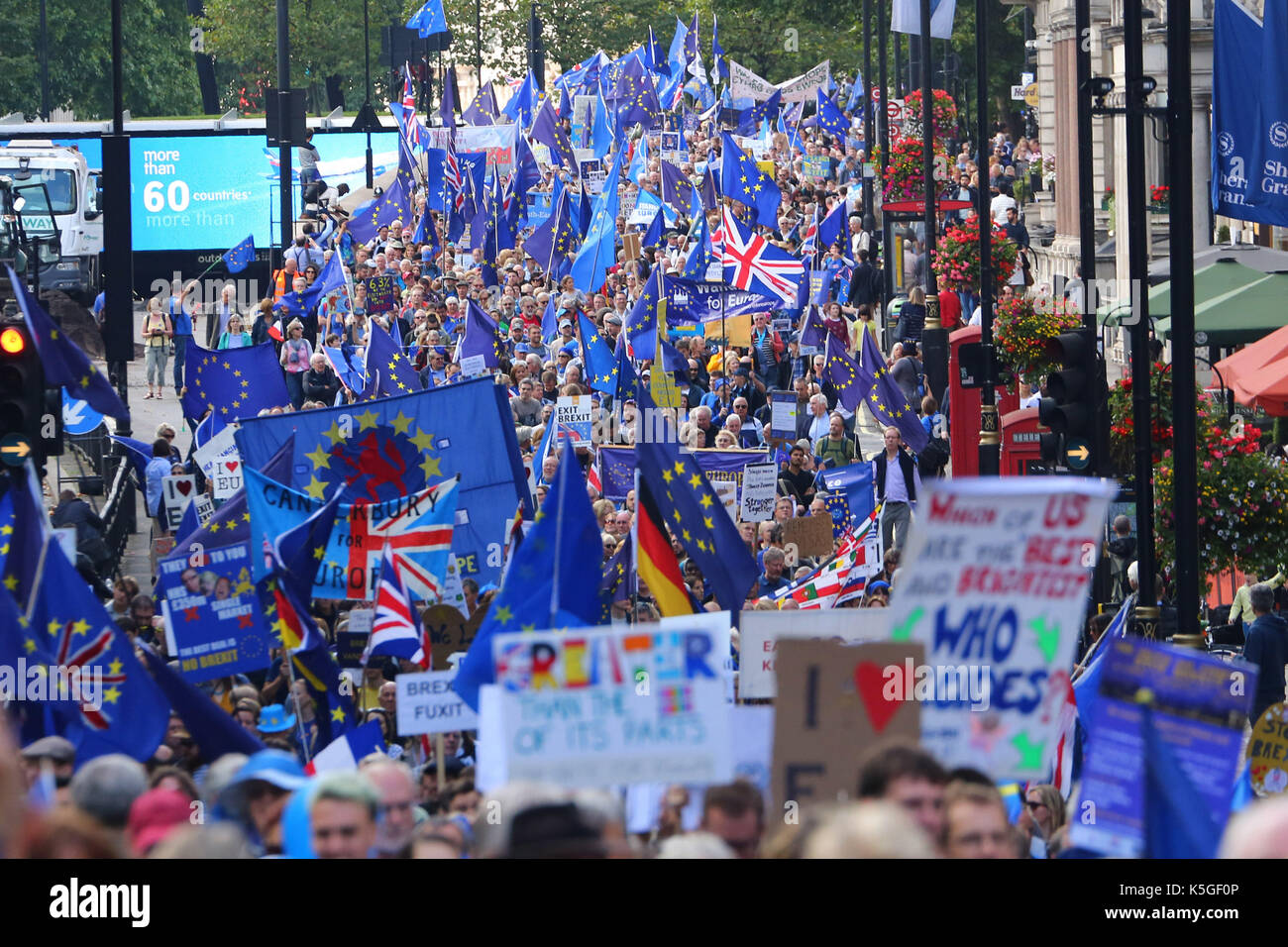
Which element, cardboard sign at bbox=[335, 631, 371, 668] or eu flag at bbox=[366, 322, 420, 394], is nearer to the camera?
cardboard sign at bbox=[335, 631, 371, 668]

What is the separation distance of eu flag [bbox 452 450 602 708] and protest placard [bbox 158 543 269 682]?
2.13 metres

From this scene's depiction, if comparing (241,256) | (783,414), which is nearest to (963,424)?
(783,414)

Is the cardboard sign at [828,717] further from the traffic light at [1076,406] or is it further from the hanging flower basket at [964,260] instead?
the hanging flower basket at [964,260]

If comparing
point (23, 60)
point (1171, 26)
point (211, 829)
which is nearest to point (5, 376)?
point (1171, 26)

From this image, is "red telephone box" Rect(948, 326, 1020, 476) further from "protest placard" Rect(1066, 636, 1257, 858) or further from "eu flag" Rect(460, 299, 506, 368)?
"protest placard" Rect(1066, 636, 1257, 858)

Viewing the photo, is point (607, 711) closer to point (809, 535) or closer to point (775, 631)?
point (775, 631)

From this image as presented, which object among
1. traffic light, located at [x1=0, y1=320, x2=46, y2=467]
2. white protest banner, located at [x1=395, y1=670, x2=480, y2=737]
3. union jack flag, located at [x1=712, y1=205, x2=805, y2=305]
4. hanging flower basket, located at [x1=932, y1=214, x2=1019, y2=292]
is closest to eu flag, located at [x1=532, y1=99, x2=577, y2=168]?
hanging flower basket, located at [x1=932, y1=214, x2=1019, y2=292]

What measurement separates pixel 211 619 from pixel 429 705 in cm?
240

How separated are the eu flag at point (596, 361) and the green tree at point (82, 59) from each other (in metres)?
46.2

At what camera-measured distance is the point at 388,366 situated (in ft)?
68.9

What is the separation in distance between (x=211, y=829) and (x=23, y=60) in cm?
6468

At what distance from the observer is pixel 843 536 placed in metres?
17.4

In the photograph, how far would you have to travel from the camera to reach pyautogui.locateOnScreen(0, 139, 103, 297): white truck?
39.2 m
